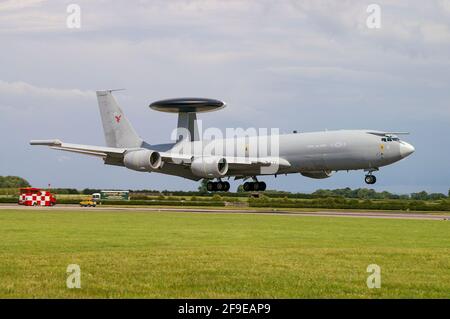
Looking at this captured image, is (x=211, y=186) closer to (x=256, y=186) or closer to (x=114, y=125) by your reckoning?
(x=256, y=186)

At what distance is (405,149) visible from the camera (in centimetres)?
6031

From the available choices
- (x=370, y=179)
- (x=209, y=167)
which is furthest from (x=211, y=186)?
(x=370, y=179)

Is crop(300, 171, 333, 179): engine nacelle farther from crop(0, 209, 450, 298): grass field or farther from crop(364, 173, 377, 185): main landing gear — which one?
crop(0, 209, 450, 298): grass field

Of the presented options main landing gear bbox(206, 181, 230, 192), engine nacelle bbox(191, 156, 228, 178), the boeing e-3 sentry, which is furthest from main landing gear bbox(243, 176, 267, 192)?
engine nacelle bbox(191, 156, 228, 178)

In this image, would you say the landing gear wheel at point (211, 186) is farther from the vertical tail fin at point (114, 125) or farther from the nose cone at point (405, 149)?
the nose cone at point (405, 149)

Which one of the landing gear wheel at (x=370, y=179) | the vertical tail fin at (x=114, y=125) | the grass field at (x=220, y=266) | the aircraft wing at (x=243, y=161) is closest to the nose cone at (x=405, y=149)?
the landing gear wheel at (x=370, y=179)

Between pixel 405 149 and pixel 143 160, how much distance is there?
24340 millimetres

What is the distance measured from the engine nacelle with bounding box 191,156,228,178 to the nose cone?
1767 cm

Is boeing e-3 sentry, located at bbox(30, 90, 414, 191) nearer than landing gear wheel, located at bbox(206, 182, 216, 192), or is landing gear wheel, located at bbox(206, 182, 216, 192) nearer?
boeing e-3 sentry, located at bbox(30, 90, 414, 191)

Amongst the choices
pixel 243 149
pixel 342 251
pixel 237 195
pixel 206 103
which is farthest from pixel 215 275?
pixel 237 195

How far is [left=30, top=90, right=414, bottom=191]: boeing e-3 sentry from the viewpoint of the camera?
6144 cm

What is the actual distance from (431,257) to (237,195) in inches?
3816

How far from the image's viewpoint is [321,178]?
234 feet
